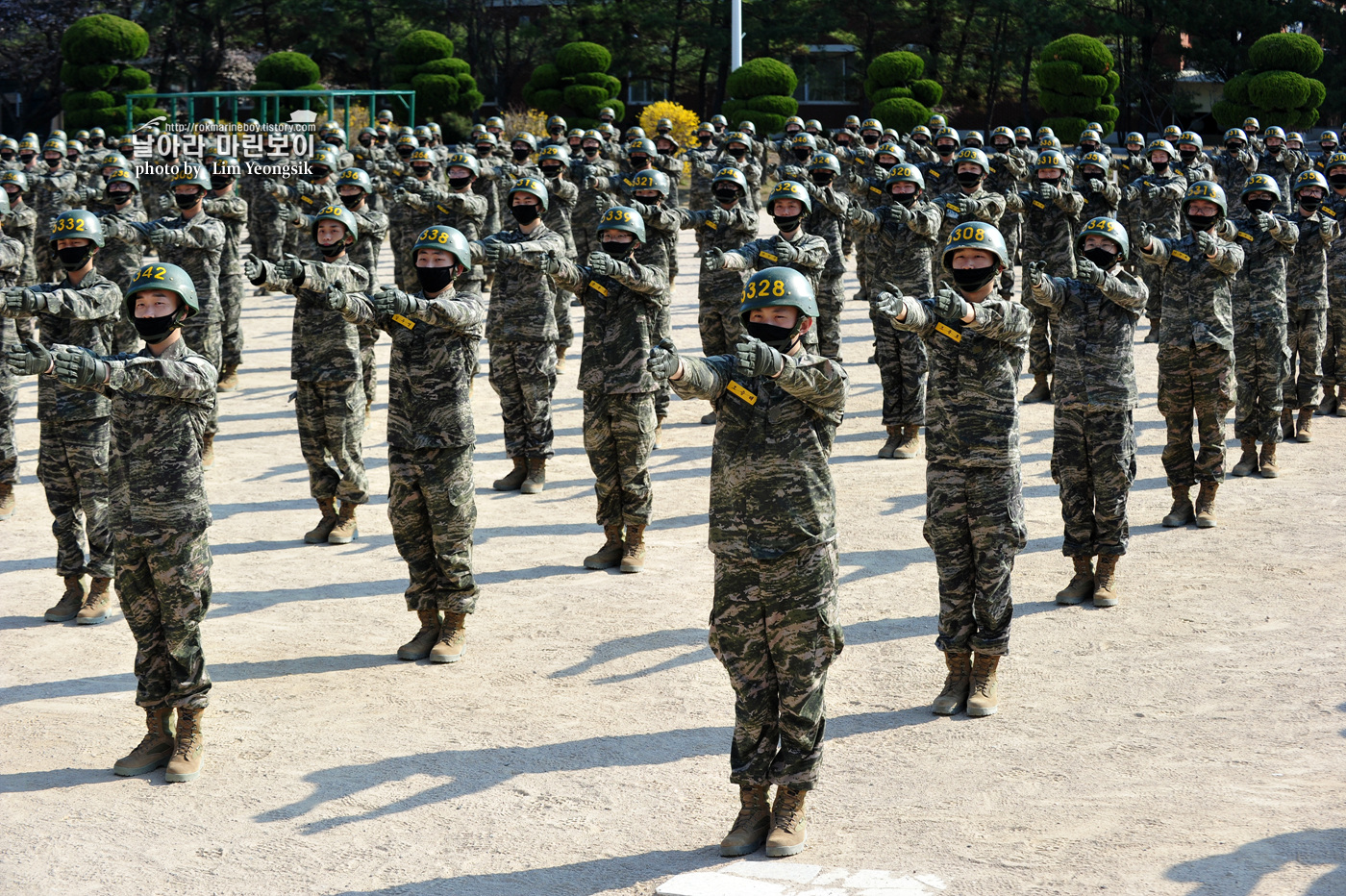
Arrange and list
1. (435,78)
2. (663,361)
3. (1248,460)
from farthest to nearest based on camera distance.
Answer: (435,78)
(1248,460)
(663,361)

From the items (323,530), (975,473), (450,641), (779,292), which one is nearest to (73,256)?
(323,530)

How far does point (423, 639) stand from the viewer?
8594mm

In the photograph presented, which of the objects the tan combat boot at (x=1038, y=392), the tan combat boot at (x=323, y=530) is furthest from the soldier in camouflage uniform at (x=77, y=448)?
the tan combat boot at (x=1038, y=392)

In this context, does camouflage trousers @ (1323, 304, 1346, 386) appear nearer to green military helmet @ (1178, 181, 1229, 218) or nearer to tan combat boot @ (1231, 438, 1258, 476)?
tan combat boot @ (1231, 438, 1258, 476)

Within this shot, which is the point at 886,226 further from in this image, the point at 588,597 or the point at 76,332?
the point at 76,332

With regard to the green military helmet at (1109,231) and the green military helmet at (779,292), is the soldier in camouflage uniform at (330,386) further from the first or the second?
the green military helmet at (779,292)

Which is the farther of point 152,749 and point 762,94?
point 762,94

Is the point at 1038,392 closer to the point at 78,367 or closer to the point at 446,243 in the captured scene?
the point at 446,243

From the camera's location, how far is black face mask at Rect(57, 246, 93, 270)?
923cm

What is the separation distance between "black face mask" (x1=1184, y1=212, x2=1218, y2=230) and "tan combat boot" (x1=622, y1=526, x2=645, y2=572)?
4.68 metres

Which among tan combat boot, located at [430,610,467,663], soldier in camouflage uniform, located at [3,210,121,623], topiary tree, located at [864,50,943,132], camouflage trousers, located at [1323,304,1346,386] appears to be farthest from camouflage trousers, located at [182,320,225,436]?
topiary tree, located at [864,50,943,132]

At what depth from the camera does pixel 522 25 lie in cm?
4988

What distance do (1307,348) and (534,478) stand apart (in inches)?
288

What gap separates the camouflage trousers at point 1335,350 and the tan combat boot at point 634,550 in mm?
7821
